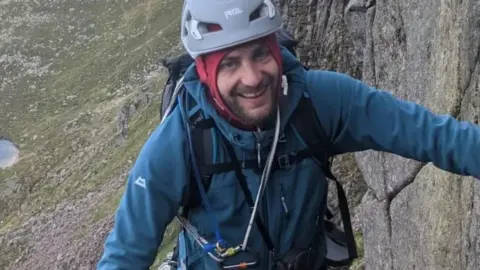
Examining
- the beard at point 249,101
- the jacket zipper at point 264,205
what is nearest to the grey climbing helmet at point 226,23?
the beard at point 249,101

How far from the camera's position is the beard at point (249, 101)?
17.9 feet

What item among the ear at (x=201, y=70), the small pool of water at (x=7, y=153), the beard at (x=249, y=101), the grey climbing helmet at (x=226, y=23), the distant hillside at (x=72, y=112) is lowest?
the small pool of water at (x=7, y=153)

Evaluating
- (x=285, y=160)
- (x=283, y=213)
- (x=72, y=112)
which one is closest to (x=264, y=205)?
(x=283, y=213)

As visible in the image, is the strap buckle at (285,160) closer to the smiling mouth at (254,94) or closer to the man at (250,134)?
the man at (250,134)

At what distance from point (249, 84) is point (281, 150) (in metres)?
0.65

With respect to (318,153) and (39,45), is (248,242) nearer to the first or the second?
(318,153)

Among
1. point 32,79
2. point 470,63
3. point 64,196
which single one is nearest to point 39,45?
point 32,79

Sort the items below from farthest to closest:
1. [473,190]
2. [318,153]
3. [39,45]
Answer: [39,45]
[473,190]
[318,153]

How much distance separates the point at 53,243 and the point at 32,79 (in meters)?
39.7

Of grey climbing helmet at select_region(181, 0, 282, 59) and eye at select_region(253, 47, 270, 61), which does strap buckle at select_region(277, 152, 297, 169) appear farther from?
grey climbing helmet at select_region(181, 0, 282, 59)

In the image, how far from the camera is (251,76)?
212 inches

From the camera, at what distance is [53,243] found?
37844 millimetres

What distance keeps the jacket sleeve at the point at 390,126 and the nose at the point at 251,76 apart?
1.71 ft

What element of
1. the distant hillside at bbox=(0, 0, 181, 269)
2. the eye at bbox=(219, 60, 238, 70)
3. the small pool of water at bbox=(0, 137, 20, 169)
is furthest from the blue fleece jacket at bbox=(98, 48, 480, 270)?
the small pool of water at bbox=(0, 137, 20, 169)
